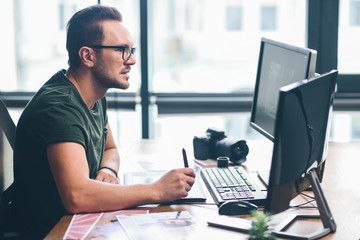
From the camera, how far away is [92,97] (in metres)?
1.70

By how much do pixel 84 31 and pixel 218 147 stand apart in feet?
2.35

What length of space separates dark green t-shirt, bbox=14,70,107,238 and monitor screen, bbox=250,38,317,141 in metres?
0.66

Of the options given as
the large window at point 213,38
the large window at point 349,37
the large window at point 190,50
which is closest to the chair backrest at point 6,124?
the large window at point 190,50

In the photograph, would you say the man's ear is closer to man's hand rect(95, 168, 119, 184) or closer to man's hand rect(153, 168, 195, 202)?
man's hand rect(95, 168, 119, 184)

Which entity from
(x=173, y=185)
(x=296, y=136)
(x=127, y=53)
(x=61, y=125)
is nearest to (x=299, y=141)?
(x=296, y=136)

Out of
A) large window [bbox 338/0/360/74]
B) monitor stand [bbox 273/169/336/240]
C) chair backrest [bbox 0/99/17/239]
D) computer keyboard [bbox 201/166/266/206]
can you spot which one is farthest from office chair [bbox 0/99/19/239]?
large window [bbox 338/0/360/74]

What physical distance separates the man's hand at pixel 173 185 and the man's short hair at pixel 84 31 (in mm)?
567

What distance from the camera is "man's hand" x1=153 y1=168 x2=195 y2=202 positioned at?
1367mm

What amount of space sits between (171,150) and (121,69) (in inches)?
22.2

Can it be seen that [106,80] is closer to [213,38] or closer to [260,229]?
[260,229]

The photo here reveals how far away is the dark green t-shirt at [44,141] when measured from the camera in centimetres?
138

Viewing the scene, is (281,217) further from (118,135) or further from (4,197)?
(118,135)

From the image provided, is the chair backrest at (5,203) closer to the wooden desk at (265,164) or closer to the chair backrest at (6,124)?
the chair backrest at (6,124)

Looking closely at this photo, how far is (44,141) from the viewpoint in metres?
1.34
